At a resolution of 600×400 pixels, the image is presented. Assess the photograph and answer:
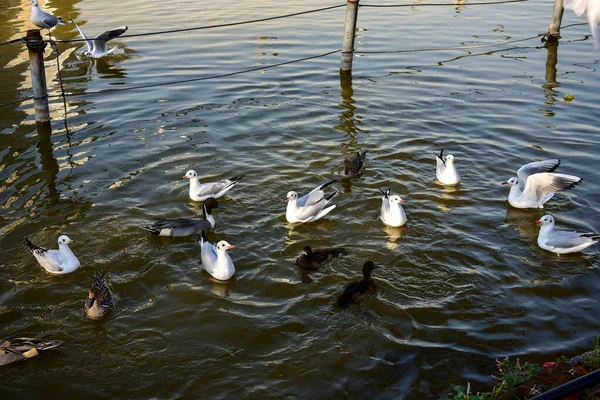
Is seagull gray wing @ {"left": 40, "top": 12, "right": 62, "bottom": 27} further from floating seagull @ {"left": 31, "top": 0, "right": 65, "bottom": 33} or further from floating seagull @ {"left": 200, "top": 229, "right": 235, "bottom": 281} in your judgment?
floating seagull @ {"left": 200, "top": 229, "right": 235, "bottom": 281}

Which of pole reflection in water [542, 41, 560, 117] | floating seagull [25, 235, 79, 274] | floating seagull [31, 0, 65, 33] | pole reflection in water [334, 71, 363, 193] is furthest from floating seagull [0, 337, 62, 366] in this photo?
floating seagull [31, 0, 65, 33]

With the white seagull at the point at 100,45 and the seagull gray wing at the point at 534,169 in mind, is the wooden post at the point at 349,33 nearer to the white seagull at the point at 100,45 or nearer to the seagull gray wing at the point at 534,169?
the seagull gray wing at the point at 534,169

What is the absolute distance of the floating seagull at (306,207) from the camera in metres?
9.48

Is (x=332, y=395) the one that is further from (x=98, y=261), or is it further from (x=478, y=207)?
(x=478, y=207)

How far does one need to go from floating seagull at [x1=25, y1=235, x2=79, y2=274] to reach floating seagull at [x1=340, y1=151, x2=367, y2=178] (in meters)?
4.65

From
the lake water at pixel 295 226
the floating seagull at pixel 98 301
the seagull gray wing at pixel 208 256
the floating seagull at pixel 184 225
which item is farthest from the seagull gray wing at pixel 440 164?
the floating seagull at pixel 98 301

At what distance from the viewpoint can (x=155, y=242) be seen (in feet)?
29.9

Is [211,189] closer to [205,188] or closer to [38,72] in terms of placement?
[205,188]

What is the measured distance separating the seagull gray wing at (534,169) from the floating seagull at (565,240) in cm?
148

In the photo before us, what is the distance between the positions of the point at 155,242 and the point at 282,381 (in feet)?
11.5

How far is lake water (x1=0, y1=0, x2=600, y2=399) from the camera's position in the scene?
Answer: 6.71 m

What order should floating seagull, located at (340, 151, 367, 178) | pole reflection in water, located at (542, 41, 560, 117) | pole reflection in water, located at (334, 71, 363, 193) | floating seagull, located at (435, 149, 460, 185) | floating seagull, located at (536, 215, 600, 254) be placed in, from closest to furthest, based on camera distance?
floating seagull, located at (536, 215, 600, 254) → floating seagull, located at (435, 149, 460, 185) → floating seagull, located at (340, 151, 367, 178) → pole reflection in water, located at (334, 71, 363, 193) → pole reflection in water, located at (542, 41, 560, 117)

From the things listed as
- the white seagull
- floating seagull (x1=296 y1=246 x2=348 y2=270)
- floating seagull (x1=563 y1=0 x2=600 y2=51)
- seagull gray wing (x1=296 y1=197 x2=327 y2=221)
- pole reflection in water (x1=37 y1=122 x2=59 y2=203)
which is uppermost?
floating seagull (x1=563 y1=0 x2=600 y2=51)

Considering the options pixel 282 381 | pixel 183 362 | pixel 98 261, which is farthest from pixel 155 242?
pixel 282 381
